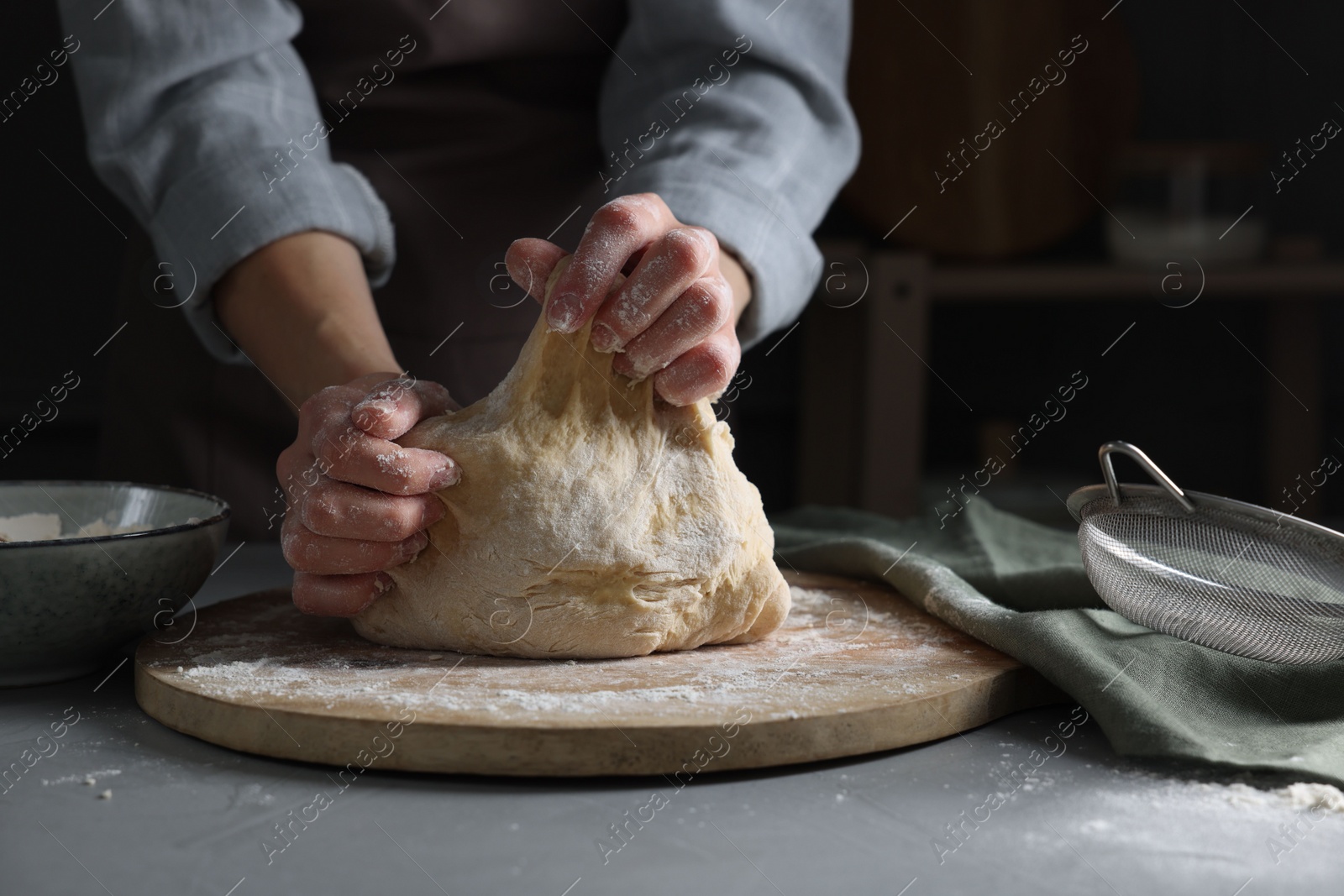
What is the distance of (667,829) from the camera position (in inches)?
26.8

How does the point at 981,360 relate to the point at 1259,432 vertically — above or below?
above

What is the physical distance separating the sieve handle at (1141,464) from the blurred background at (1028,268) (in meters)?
1.21

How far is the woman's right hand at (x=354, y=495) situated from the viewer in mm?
938

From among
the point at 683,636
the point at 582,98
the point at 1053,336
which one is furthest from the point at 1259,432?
the point at 683,636

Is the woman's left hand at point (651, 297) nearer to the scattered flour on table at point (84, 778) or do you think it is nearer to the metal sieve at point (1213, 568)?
the metal sieve at point (1213, 568)

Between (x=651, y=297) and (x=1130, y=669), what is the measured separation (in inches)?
18.2

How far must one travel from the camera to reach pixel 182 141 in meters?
1.35

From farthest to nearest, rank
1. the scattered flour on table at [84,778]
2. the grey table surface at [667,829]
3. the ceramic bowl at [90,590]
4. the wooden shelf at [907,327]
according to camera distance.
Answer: the wooden shelf at [907,327]
the ceramic bowl at [90,590]
the scattered flour on table at [84,778]
the grey table surface at [667,829]

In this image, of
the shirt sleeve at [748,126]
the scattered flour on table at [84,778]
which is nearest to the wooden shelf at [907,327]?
the shirt sleeve at [748,126]

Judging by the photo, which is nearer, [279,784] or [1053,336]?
[279,784]

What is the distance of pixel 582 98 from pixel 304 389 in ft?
2.25

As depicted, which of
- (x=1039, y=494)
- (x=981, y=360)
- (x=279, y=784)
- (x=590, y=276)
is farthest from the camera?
(x=981, y=360)

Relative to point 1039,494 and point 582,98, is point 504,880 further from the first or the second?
point 1039,494

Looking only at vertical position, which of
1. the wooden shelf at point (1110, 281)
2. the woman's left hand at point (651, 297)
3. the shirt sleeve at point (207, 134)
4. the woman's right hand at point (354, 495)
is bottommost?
the woman's right hand at point (354, 495)
